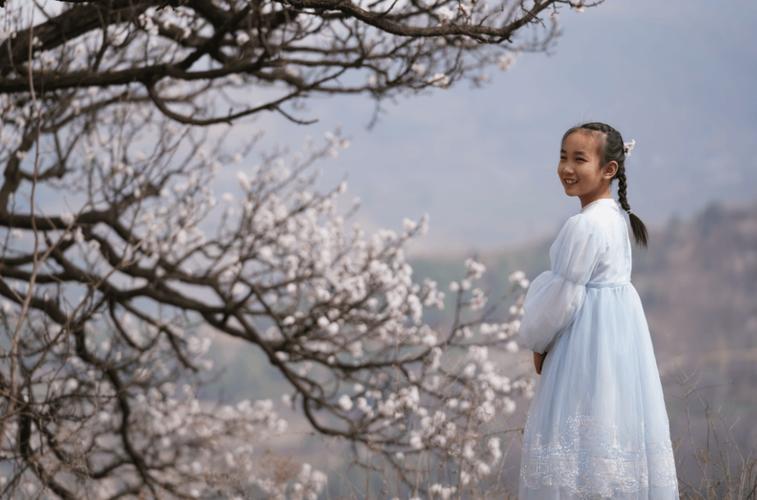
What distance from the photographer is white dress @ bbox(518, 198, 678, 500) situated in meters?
2.95

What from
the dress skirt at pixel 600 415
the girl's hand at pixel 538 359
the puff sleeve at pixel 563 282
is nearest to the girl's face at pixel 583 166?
the puff sleeve at pixel 563 282

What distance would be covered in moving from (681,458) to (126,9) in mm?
3638

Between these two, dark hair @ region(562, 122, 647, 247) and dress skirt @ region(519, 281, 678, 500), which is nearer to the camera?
dress skirt @ region(519, 281, 678, 500)

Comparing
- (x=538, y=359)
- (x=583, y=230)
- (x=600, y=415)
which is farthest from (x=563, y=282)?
(x=600, y=415)

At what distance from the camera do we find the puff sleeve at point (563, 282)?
3014mm

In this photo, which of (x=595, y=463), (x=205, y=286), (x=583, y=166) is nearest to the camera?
(x=595, y=463)

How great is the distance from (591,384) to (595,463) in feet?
0.77

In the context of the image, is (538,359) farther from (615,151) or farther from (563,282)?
(615,151)

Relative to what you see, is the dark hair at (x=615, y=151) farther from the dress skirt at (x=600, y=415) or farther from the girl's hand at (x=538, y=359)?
the girl's hand at (x=538, y=359)

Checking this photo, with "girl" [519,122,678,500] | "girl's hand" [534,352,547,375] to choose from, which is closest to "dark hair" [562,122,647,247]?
"girl" [519,122,678,500]

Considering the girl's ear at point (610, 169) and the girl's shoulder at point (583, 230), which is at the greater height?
the girl's ear at point (610, 169)

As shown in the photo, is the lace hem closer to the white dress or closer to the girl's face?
the white dress

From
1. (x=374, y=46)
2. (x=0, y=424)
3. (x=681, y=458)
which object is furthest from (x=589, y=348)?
(x=0, y=424)

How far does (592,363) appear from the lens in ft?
9.93
